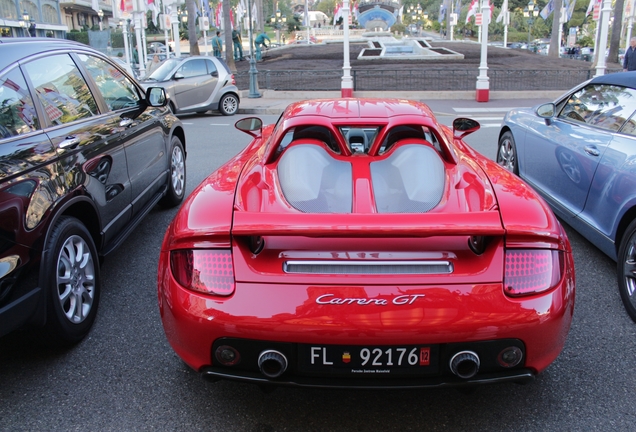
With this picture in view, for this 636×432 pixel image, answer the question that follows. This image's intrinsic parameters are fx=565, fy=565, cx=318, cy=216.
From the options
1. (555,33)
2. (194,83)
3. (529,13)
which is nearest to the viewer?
(194,83)

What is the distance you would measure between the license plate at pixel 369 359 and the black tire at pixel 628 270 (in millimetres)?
2072

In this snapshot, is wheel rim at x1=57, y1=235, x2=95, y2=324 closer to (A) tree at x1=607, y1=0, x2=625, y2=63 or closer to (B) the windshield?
(B) the windshield

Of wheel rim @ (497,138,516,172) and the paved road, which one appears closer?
the paved road

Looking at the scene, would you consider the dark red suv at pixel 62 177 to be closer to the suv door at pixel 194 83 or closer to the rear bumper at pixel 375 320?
the rear bumper at pixel 375 320

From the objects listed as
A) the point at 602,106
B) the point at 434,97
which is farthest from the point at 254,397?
the point at 434,97

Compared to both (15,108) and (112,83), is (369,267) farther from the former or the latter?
(112,83)

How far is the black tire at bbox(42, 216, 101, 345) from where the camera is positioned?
2979mm

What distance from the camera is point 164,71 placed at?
15.0 meters

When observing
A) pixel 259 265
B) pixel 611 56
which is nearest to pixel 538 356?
pixel 259 265

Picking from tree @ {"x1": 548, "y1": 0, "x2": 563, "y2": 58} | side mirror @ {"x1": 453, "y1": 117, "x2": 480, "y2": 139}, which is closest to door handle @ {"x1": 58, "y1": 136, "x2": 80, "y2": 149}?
side mirror @ {"x1": 453, "y1": 117, "x2": 480, "y2": 139}

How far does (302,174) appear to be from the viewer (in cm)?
297

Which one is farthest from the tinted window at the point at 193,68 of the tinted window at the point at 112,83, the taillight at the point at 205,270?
the taillight at the point at 205,270

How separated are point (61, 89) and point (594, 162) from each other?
12.8 ft

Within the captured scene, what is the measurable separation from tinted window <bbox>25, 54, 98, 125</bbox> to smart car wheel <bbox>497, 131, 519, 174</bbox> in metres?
4.38
